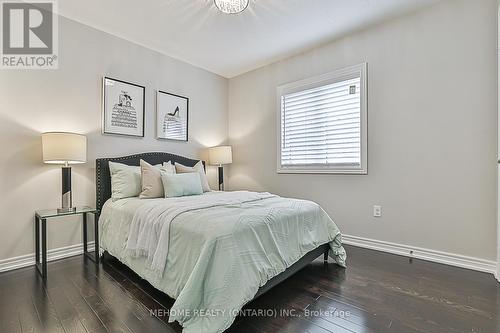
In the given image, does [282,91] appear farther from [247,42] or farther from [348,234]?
[348,234]

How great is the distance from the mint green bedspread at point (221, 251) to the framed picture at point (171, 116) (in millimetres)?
1578

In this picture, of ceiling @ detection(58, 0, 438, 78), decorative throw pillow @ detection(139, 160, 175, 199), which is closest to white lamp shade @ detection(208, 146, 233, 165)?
decorative throw pillow @ detection(139, 160, 175, 199)

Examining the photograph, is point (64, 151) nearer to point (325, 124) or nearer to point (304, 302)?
point (304, 302)

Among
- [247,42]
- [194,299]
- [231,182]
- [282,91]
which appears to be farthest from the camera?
[231,182]

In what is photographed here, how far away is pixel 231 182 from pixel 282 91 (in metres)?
1.84

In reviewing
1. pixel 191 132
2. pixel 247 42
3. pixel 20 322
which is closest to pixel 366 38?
pixel 247 42

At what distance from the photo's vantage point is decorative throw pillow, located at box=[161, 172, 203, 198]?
2766 millimetres

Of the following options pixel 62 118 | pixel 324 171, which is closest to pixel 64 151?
pixel 62 118

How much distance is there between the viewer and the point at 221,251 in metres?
1.45

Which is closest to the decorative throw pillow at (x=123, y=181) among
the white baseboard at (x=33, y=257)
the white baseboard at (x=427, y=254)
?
the white baseboard at (x=33, y=257)

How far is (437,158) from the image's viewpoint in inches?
100.0

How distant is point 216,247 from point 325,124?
8.19 ft

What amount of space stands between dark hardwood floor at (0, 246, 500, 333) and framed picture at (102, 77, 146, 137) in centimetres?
166

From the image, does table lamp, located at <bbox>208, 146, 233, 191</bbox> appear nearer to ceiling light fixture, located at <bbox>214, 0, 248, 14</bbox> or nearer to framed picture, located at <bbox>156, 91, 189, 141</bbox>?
framed picture, located at <bbox>156, 91, 189, 141</bbox>
